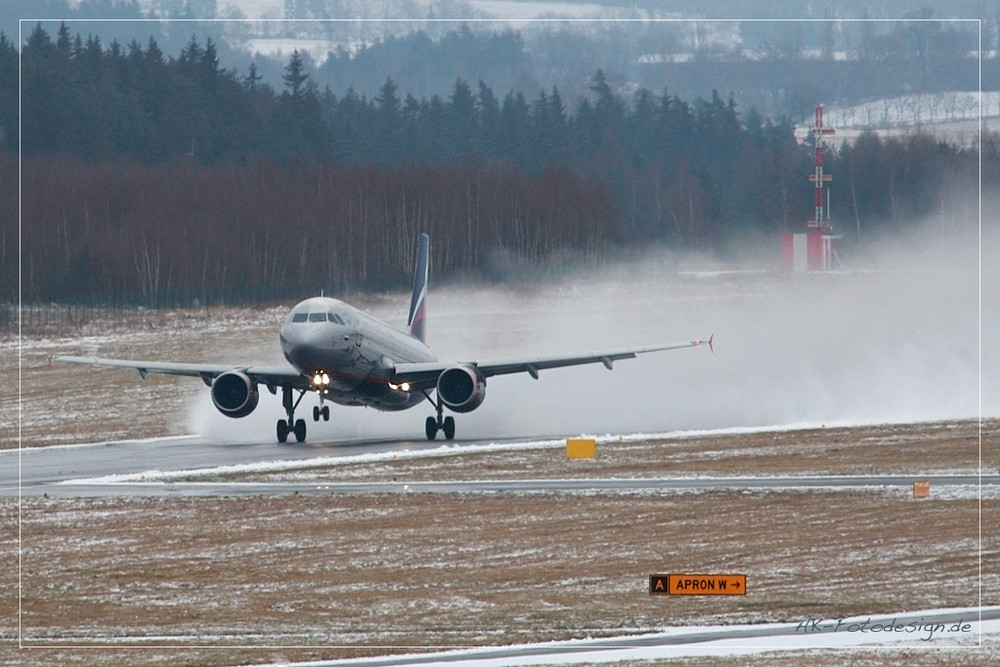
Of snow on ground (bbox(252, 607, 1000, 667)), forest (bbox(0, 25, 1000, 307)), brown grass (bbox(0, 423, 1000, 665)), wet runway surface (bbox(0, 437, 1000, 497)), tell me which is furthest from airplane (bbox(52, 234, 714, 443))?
forest (bbox(0, 25, 1000, 307))

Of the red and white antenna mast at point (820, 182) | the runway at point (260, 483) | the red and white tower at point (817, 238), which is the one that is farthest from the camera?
the red and white tower at point (817, 238)

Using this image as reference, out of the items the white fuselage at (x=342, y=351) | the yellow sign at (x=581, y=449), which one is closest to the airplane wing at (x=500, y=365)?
the white fuselage at (x=342, y=351)

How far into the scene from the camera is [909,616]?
1973 cm

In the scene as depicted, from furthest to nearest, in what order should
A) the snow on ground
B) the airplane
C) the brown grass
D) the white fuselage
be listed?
the airplane
the white fuselage
the brown grass
the snow on ground

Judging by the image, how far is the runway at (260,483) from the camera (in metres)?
33.9

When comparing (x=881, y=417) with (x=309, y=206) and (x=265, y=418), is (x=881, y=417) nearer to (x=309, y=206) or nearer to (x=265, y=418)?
(x=265, y=418)

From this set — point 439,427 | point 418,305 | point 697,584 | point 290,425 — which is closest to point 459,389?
point 439,427

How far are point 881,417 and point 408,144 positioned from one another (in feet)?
144

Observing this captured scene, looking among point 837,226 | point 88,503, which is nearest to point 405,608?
point 88,503

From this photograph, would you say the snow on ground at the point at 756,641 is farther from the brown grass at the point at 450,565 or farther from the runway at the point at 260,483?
the runway at the point at 260,483

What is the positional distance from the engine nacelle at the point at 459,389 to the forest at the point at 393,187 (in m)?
30.6

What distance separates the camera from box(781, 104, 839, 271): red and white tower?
71.2 m

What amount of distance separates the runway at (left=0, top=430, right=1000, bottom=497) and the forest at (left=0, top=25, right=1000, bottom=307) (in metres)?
34.0

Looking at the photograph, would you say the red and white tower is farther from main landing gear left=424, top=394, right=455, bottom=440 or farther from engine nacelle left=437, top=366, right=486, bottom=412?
engine nacelle left=437, top=366, right=486, bottom=412
